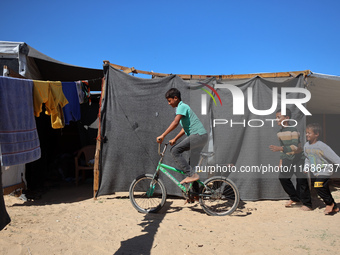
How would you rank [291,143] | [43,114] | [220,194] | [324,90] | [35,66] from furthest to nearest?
[43,114], [324,90], [35,66], [291,143], [220,194]

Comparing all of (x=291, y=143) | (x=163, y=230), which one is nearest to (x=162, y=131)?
(x=163, y=230)

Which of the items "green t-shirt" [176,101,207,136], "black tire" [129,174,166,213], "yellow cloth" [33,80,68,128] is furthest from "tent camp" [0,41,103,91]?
"green t-shirt" [176,101,207,136]

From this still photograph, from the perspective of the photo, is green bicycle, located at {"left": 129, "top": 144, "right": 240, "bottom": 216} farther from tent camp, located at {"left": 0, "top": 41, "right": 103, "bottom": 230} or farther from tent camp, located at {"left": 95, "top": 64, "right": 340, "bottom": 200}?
tent camp, located at {"left": 0, "top": 41, "right": 103, "bottom": 230}

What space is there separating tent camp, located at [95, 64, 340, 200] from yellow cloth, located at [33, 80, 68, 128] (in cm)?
83

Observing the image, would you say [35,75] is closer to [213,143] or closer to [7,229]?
[7,229]

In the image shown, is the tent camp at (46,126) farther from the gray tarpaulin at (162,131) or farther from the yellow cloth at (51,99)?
the gray tarpaulin at (162,131)

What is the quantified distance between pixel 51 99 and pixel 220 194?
3.53 metres

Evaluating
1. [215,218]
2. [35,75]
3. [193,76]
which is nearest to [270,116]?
[193,76]

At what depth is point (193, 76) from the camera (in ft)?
18.5

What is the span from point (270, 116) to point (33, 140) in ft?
14.7

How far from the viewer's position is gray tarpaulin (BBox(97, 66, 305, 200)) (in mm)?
5426

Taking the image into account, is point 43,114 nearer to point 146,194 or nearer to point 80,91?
point 80,91

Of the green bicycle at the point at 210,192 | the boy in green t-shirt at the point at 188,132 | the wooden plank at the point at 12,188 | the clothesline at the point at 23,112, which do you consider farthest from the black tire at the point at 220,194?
the wooden plank at the point at 12,188

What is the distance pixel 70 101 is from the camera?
557 cm
